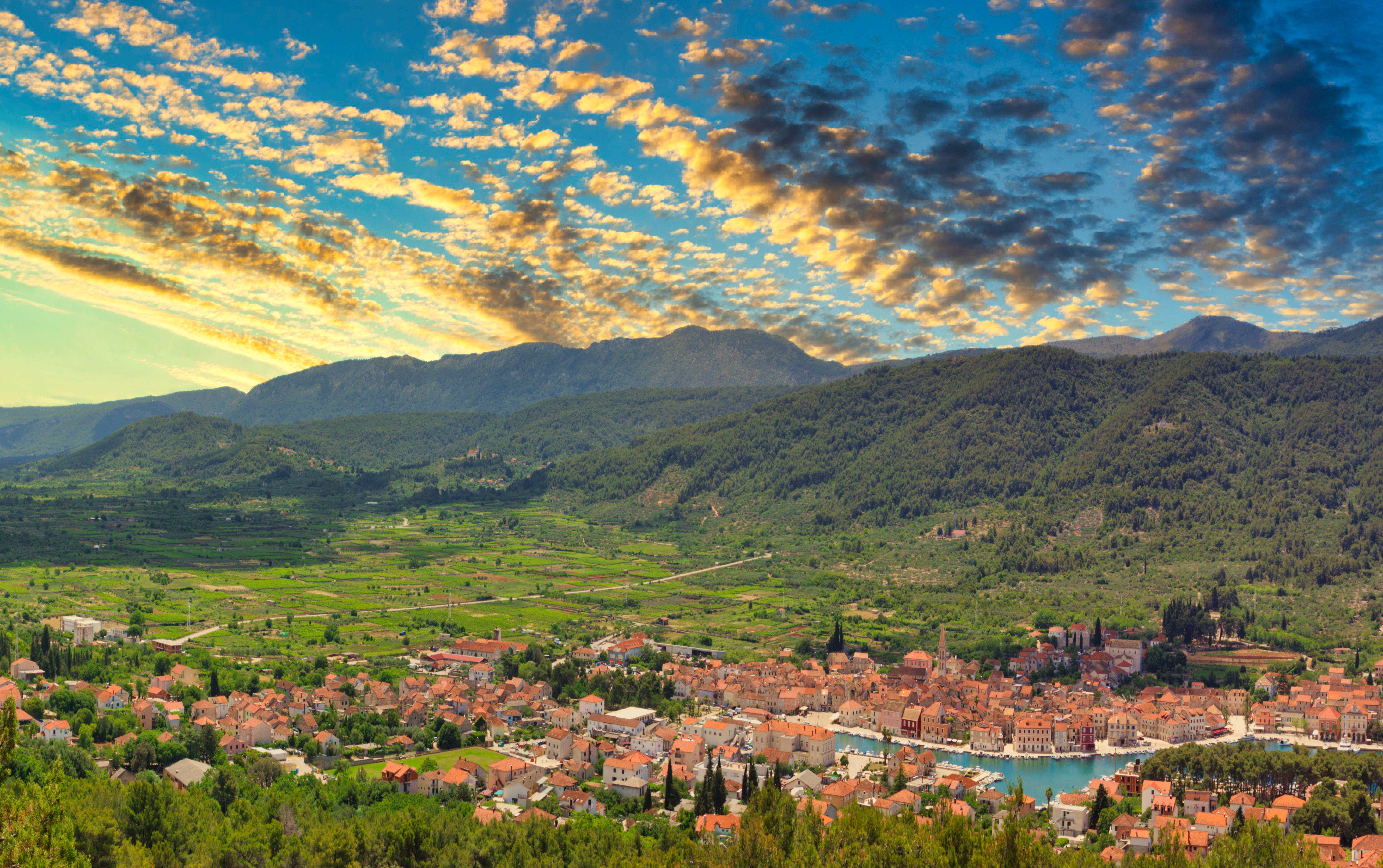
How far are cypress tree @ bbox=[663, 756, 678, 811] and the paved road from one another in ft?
136

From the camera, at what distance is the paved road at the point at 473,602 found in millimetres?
74438

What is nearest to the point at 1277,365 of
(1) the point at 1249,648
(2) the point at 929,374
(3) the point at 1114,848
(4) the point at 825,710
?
(2) the point at 929,374

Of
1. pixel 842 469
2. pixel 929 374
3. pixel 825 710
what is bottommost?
pixel 825 710

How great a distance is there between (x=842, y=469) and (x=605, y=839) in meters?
136

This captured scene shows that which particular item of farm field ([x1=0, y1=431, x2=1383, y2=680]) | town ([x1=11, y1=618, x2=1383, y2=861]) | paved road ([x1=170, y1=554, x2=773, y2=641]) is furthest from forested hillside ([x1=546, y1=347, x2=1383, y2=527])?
town ([x1=11, y1=618, x2=1383, y2=861])

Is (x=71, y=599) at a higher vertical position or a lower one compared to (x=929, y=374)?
lower

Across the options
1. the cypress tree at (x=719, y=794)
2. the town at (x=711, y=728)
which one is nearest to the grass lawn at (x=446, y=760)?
the town at (x=711, y=728)

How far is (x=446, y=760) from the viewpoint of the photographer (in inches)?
1892

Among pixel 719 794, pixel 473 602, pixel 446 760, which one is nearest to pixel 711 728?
pixel 719 794

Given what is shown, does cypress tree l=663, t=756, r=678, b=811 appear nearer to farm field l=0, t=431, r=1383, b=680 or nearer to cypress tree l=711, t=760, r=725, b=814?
cypress tree l=711, t=760, r=725, b=814

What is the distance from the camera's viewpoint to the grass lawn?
44625 millimetres

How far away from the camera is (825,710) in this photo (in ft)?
208

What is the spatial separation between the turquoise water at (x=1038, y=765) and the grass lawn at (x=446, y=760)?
19.0 m

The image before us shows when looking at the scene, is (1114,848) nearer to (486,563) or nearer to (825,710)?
(825,710)
